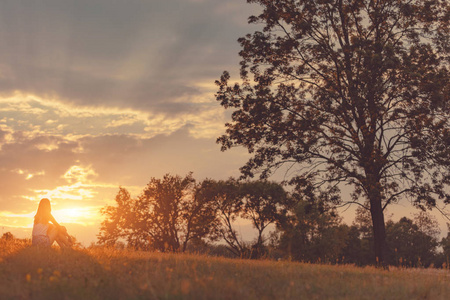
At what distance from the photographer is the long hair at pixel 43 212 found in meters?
15.1

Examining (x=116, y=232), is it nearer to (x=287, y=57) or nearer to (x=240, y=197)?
(x=240, y=197)

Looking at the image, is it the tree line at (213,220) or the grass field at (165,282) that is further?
the tree line at (213,220)

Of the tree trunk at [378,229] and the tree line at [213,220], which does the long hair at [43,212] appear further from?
the tree line at [213,220]

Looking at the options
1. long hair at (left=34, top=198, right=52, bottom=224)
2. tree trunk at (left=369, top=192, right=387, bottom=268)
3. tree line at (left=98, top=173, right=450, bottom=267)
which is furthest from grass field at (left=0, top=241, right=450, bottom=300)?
tree line at (left=98, top=173, right=450, bottom=267)

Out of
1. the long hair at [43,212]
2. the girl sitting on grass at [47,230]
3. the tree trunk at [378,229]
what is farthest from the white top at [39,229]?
the tree trunk at [378,229]

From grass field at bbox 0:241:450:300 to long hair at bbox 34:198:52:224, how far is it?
67.9 inches

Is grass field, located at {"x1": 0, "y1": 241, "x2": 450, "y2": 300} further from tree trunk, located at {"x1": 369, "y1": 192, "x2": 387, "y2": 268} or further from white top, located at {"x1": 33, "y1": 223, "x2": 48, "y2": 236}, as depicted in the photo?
tree trunk, located at {"x1": 369, "y1": 192, "x2": 387, "y2": 268}

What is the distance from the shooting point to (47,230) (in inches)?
590

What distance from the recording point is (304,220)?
5747 centimetres

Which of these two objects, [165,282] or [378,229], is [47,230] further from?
[378,229]

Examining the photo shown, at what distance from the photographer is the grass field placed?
7.67 meters

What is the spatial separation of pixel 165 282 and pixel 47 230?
8405 millimetres

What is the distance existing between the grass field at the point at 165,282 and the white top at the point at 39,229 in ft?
4.15

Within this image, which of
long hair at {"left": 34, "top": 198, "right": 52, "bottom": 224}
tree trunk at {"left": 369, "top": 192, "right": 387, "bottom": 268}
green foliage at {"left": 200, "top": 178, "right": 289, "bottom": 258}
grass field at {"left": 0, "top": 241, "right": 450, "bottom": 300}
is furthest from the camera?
green foliage at {"left": 200, "top": 178, "right": 289, "bottom": 258}
